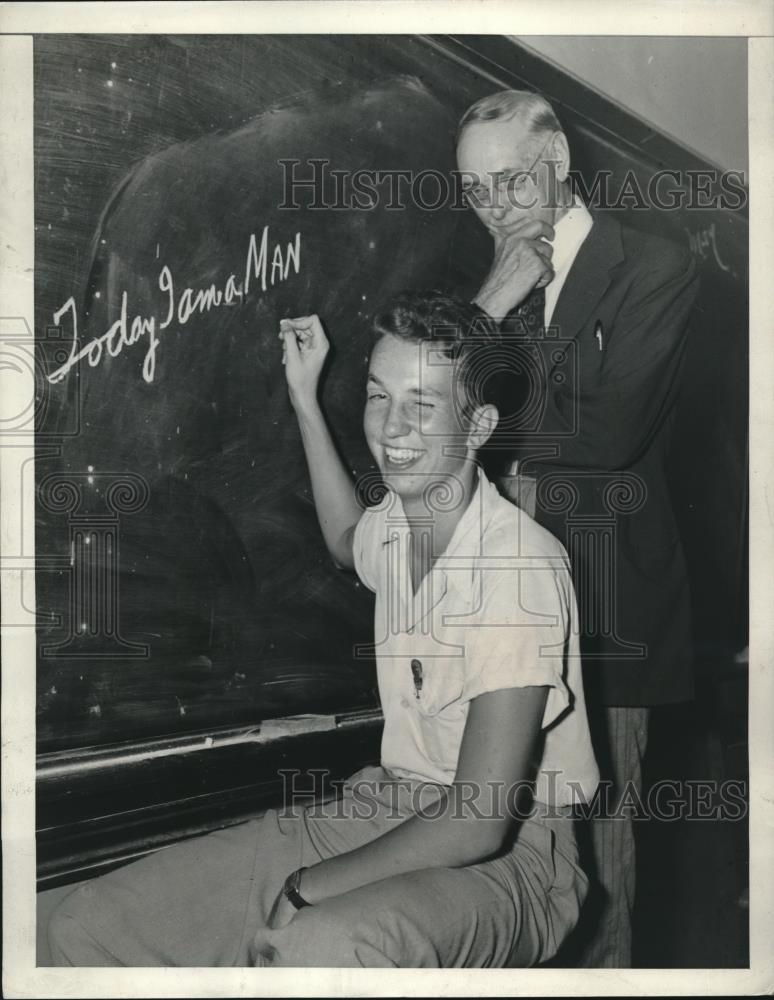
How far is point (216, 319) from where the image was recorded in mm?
1683

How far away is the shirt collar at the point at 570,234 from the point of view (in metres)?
1.72

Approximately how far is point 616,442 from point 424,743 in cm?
58

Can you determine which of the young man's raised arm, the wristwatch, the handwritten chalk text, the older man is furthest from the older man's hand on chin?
the wristwatch

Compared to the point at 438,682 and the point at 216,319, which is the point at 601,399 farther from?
the point at 216,319

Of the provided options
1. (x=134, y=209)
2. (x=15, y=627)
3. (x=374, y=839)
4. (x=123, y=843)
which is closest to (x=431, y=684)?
(x=374, y=839)

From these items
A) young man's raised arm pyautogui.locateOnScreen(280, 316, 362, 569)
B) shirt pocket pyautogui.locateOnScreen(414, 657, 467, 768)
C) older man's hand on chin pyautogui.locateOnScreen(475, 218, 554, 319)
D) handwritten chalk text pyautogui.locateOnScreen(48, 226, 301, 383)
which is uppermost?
older man's hand on chin pyautogui.locateOnScreen(475, 218, 554, 319)

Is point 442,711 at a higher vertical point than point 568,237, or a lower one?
lower

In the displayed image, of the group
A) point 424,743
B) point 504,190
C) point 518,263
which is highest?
point 504,190

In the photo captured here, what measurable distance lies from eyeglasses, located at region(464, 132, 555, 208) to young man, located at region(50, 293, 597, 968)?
177mm

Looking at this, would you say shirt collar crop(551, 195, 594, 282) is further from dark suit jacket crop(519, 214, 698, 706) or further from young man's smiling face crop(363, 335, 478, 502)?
young man's smiling face crop(363, 335, 478, 502)

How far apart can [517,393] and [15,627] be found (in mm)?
901

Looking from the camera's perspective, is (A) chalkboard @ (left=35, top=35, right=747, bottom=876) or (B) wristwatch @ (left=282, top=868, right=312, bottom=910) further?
(A) chalkboard @ (left=35, top=35, right=747, bottom=876)

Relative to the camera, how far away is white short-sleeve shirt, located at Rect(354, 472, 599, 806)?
1.63m

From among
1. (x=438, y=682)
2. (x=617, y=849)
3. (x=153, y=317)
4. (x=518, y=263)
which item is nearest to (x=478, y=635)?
(x=438, y=682)
